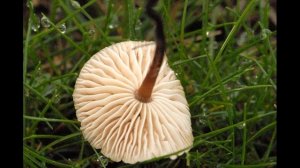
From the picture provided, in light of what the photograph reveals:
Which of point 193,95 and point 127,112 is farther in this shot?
point 193,95

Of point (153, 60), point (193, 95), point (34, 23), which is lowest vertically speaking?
point (193, 95)

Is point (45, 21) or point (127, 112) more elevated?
point (45, 21)

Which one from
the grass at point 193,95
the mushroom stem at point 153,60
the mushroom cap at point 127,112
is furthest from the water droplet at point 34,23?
the mushroom stem at point 153,60

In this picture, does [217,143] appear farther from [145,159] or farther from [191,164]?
[145,159]

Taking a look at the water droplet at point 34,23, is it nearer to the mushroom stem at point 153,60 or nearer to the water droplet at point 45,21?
the water droplet at point 45,21

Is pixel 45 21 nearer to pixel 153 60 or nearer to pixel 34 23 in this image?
pixel 34 23

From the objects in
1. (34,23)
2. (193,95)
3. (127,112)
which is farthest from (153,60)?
(34,23)

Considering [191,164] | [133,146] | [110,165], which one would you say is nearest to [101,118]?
[133,146]
